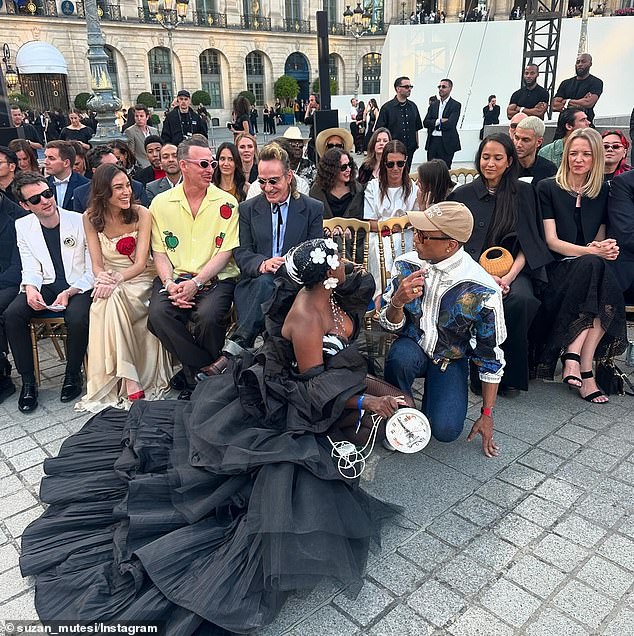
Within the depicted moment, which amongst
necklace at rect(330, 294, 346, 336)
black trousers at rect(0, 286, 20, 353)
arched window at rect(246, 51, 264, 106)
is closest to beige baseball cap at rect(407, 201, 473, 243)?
necklace at rect(330, 294, 346, 336)

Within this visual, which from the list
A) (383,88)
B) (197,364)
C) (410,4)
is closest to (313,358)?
(197,364)

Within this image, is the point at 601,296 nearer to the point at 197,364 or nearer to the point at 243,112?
the point at 197,364

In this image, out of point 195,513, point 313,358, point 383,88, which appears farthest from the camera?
point 383,88

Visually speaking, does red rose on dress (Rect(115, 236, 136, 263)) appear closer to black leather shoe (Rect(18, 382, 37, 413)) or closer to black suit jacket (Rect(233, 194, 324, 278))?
black suit jacket (Rect(233, 194, 324, 278))

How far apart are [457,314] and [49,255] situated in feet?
10.6

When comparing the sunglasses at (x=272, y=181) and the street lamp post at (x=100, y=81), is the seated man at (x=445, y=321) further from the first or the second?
the street lamp post at (x=100, y=81)

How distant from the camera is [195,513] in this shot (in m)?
2.49

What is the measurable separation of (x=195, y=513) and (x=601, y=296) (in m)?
3.09

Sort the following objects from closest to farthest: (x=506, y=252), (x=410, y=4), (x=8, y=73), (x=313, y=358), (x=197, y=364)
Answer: (x=313, y=358) → (x=506, y=252) → (x=197, y=364) → (x=8, y=73) → (x=410, y=4)

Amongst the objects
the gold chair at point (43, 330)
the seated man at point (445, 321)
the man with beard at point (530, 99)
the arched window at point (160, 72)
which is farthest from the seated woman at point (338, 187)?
the arched window at point (160, 72)

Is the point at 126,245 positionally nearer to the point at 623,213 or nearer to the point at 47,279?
the point at 47,279

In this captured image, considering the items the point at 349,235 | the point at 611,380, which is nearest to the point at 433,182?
the point at 349,235

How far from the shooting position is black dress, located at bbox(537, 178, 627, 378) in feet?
12.8

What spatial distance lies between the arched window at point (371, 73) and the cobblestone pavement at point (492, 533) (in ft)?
162
